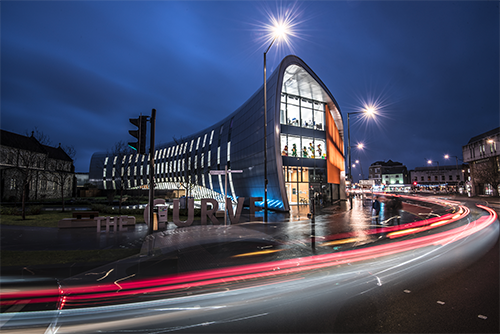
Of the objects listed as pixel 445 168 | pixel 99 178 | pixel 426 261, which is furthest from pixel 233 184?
pixel 445 168

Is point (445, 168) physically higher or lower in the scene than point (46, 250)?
higher

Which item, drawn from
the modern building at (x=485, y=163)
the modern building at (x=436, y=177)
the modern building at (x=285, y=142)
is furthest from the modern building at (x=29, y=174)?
the modern building at (x=436, y=177)

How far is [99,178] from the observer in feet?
281

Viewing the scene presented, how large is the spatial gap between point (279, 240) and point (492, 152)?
225ft

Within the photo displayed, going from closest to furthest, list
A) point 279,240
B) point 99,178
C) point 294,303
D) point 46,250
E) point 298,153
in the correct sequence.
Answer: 1. point 294,303
2. point 46,250
3. point 279,240
4. point 298,153
5. point 99,178

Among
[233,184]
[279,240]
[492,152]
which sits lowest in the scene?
[279,240]

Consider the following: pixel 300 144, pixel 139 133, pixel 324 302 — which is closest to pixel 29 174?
pixel 139 133

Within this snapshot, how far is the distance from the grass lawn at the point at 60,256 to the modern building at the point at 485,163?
6514 cm

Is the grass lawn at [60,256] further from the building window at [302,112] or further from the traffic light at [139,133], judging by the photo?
the building window at [302,112]

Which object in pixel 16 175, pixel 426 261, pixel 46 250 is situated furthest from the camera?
pixel 16 175

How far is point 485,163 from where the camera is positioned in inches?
2185

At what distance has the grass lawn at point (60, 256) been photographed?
7753mm

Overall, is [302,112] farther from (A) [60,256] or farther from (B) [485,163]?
(B) [485,163]

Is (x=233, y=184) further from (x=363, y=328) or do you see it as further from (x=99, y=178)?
(x=99, y=178)
